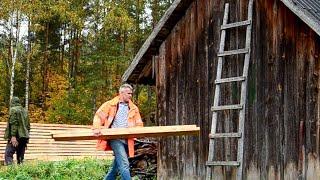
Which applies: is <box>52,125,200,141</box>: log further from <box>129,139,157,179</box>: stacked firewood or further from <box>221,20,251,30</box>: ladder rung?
<box>129,139,157,179</box>: stacked firewood

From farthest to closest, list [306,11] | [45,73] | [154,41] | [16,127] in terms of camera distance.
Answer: [45,73] < [16,127] < [154,41] < [306,11]

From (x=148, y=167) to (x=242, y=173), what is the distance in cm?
476

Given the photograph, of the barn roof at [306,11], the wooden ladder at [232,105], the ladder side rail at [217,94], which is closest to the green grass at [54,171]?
the wooden ladder at [232,105]

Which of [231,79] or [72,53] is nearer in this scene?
[231,79]

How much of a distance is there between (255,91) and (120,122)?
2.72m

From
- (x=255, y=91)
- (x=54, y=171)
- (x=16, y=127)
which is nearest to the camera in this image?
(x=255, y=91)

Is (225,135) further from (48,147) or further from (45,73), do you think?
(45,73)

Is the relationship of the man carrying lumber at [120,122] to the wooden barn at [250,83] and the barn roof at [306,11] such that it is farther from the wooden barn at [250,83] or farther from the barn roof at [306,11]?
the barn roof at [306,11]

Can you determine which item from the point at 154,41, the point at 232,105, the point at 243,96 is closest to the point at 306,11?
the point at 243,96

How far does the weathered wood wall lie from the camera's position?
37.7 feet

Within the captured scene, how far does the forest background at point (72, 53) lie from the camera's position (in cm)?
3766

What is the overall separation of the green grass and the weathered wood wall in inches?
114

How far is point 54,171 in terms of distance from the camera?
52.6 ft

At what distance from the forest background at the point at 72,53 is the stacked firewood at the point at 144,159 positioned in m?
20.2
